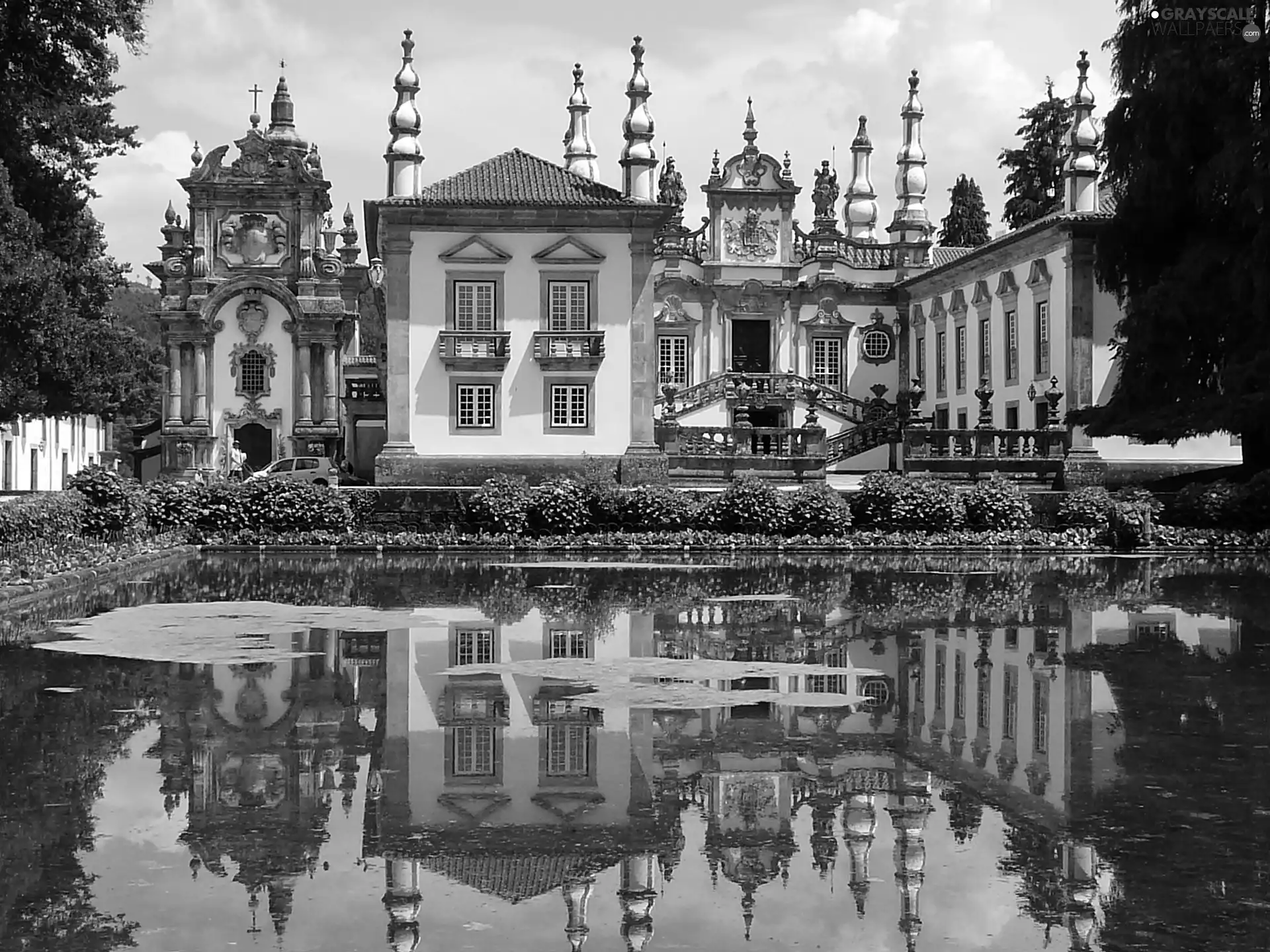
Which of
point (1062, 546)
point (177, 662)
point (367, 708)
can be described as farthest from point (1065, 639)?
point (1062, 546)

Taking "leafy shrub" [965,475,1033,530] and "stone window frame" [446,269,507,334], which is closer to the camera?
"leafy shrub" [965,475,1033,530]

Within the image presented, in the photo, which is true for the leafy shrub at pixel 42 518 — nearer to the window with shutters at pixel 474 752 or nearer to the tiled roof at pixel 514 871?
the window with shutters at pixel 474 752

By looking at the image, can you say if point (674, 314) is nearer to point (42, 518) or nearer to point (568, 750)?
point (42, 518)

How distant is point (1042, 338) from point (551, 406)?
13.5 meters

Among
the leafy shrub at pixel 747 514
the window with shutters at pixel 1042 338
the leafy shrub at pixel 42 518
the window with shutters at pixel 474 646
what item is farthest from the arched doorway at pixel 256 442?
the window with shutters at pixel 474 646

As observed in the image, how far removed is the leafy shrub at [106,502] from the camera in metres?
22.9

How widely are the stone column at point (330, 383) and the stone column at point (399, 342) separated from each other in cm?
1337

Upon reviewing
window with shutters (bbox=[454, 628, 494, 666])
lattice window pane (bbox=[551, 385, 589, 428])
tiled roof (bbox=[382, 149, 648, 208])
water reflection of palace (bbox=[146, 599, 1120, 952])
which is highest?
tiled roof (bbox=[382, 149, 648, 208])

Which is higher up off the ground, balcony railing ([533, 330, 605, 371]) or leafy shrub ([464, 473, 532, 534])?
balcony railing ([533, 330, 605, 371])

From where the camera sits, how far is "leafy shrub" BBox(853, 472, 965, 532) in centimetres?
2694

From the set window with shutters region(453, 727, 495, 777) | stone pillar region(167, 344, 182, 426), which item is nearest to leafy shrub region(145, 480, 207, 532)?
window with shutters region(453, 727, 495, 777)

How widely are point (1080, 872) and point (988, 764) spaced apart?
1984 mm

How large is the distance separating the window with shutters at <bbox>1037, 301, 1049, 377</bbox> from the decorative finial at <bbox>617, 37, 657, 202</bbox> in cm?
1098

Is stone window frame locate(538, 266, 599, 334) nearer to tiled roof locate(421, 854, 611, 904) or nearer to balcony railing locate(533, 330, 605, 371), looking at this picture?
balcony railing locate(533, 330, 605, 371)
